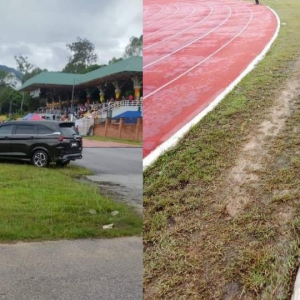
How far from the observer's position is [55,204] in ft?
3.57

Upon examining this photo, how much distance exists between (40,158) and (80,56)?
0.33 meters

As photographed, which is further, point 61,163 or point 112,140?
point 61,163

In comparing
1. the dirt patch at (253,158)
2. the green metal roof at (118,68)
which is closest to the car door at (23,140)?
the green metal roof at (118,68)

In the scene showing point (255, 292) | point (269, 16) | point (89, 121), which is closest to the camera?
point (255, 292)

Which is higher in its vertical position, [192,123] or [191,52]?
[191,52]

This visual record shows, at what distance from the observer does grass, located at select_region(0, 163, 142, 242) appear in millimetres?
1082

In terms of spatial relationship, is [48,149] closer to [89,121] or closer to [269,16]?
[89,121]

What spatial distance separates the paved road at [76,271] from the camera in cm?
103

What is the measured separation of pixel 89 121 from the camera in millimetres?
1043

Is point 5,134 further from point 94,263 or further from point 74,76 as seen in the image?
point 94,263

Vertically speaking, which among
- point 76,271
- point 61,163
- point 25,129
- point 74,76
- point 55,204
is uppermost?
point 74,76

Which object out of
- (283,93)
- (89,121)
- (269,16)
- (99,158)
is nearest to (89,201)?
(99,158)

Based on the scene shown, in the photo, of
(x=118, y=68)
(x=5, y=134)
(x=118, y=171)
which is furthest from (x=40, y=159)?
(x=118, y=68)

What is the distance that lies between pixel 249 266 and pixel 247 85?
517 mm
